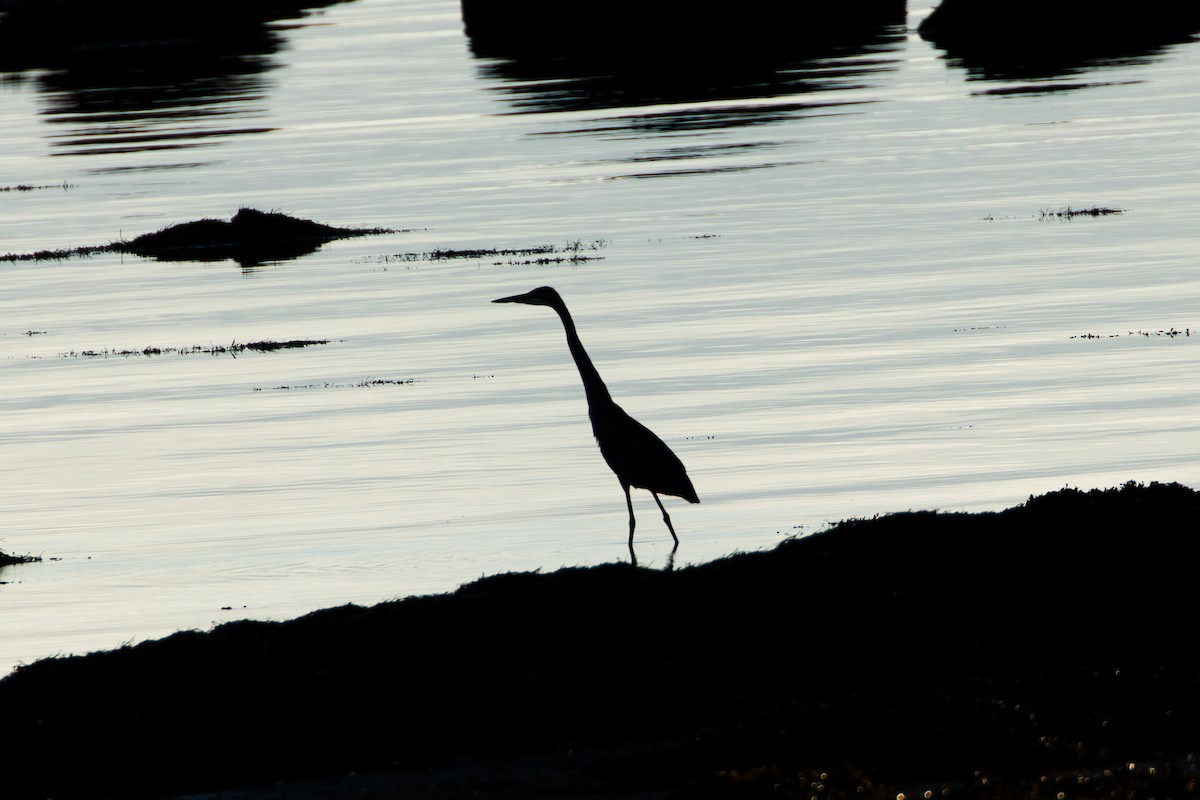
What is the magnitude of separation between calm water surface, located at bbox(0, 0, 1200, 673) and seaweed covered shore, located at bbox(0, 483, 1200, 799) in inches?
86.7

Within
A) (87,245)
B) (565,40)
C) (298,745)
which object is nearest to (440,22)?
(565,40)

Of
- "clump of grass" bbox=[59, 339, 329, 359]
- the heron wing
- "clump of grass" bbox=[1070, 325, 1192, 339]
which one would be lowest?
"clump of grass" bbox=[59, 339, 329, 359]

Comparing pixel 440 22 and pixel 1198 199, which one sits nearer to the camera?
pixel 1198 199

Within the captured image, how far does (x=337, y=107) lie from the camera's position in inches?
3150

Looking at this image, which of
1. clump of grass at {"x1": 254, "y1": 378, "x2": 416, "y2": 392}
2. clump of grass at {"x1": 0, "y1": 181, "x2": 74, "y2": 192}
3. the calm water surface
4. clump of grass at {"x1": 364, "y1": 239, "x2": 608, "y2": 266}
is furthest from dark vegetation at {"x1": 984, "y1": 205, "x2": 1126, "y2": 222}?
clump of grass at {"x1": 0, "y1": 181, "x2": 74, "y2": 192}

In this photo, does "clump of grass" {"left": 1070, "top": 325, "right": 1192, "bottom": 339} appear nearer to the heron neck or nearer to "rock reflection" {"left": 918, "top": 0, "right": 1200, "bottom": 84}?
the heron neck

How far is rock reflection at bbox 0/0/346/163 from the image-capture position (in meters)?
73.4

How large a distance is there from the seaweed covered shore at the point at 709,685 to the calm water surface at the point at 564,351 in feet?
7.23

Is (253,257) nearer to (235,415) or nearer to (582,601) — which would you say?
(235,415)

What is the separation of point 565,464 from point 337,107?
61623 millimetres

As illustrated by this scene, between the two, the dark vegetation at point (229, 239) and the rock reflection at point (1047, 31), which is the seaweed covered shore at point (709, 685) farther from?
the rock reflection at point (1047, 31)

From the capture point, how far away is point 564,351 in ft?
90.8

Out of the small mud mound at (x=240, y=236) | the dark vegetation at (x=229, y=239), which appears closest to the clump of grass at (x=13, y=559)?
the dark vegetation at (x=229, y=239)

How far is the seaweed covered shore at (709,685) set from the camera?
421 inches
